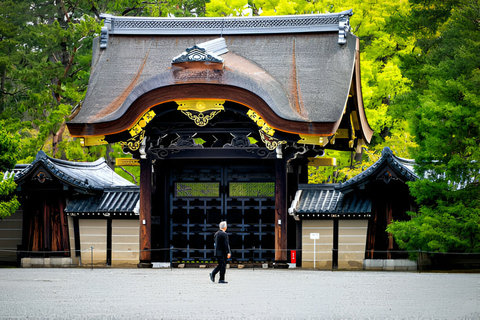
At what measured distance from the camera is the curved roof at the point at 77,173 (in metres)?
21.0

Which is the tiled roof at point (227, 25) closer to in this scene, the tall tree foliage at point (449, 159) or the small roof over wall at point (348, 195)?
the tall tree foliage at point (449, 159)

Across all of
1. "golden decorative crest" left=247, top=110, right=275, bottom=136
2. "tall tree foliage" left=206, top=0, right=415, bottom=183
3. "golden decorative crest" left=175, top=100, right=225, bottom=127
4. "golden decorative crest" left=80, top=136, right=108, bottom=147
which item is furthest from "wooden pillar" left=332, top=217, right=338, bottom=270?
"tall tree foliage" left=206, top=0, right=415, bottom=183

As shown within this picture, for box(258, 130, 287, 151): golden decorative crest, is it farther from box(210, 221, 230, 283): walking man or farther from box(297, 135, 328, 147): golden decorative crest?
box(210, 221, 230, 283): walking man

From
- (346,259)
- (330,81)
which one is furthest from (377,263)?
(330,81)

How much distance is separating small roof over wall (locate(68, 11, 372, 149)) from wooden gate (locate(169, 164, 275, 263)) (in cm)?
246

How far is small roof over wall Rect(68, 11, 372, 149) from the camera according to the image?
62.1ft

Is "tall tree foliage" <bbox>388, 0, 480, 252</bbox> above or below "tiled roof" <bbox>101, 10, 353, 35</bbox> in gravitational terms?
below

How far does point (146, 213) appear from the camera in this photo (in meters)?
20.0

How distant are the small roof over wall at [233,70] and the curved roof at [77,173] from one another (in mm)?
1874

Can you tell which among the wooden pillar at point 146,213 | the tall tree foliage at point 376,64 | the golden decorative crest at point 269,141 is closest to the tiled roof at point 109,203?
the wooden pillar at point 146,213

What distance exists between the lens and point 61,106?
3069cm

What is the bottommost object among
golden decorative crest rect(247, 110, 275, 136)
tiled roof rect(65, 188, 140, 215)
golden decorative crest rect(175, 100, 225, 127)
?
tiled roof rect(65, 188, 140, 215)

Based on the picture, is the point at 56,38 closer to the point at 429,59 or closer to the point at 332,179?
the point at 332,179

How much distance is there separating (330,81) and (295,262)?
5.01 m
